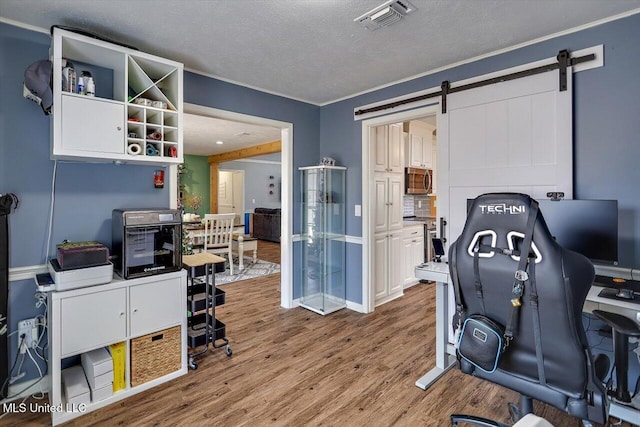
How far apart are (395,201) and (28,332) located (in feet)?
12.3

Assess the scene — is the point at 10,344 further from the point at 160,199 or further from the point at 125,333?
the point at 160,199

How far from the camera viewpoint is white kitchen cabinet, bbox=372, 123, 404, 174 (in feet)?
12.9

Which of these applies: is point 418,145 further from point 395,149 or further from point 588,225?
point 588,225

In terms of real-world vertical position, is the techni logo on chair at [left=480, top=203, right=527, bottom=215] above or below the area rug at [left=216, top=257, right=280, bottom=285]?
above

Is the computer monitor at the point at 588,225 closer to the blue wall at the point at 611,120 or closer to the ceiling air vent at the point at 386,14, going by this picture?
the blue wall at the point at 611,120

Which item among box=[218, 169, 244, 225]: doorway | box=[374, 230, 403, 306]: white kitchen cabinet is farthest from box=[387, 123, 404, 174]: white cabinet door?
box=[218, 169, 244, 225]: doorway

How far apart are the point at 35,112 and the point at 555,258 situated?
125 inches

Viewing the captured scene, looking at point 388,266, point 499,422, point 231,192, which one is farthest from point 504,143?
point 231,192

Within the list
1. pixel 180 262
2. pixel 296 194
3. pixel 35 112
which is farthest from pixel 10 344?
pixel 296 194

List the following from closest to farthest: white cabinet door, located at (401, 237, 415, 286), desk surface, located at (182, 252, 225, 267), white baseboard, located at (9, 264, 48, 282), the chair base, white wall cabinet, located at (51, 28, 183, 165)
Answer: the chair base < white wall cabinet, located at (51, 28, 183, 165) < white baseboard, located at (9, 264, 48, 282) < desk surface, located at (182, 252, 225, 267) < white cabinet door, located at (401, 237, 415, 286)

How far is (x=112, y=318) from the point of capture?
2.14 metres

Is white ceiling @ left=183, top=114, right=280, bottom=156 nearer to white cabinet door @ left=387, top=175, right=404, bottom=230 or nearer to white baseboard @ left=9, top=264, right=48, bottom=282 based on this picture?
white cabinet door @ left=387, top=175, right=404, bottom=230

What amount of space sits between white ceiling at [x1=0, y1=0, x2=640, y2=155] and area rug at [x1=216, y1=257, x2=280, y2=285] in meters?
3.15

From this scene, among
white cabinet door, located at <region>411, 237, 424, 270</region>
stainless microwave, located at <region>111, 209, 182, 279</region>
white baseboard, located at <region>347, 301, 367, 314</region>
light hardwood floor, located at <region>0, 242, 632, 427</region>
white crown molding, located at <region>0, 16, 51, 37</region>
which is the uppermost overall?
white crown molding, located at <region>0, 16, 51, 37</region>
